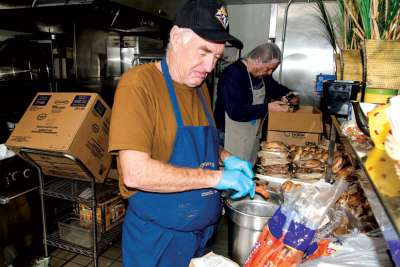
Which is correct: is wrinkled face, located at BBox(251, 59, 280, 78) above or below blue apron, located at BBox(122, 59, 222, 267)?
above

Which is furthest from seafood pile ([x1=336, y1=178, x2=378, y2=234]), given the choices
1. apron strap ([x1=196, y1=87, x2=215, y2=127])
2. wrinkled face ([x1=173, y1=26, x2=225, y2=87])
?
wrinkled face ([x1=173, y1=26, x2=225, y2=87])

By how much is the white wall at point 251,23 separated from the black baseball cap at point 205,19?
3.20m

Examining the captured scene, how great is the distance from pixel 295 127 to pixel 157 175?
1535 mm

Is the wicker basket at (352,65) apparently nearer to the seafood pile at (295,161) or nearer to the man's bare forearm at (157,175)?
the seafood pile at (295,161)

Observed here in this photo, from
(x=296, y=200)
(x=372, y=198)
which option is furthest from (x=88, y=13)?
(x=372, y=198)

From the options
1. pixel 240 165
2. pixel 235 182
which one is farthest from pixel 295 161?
pixel 235 182

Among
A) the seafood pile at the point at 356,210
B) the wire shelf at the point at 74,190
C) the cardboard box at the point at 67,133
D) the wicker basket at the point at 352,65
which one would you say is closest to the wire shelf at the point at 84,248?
the wire shelf at the point at 74,190

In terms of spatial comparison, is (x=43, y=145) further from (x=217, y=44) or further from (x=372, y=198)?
(x=372, y=198)

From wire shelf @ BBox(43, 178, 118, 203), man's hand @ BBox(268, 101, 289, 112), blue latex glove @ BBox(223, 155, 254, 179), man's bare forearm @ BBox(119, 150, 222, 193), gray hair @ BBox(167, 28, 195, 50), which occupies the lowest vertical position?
wire shelf @ BBox(43, 178, 118, 203)

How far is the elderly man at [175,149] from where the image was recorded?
44.5 inches

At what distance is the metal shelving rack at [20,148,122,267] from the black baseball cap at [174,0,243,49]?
119 centimetres

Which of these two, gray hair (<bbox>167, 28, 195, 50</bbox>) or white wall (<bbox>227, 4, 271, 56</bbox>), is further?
white wall (<bbox>227, 4, 271, 56</bbox>)

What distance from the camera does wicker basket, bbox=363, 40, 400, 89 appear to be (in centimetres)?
102

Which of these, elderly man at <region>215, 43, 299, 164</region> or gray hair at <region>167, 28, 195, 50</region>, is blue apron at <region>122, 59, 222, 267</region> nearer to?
gray hair at <region>167, 28, 195, 50</region>
